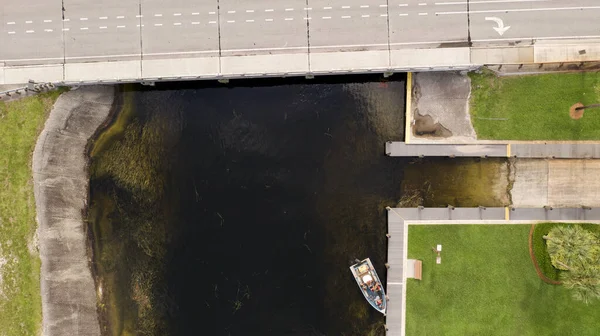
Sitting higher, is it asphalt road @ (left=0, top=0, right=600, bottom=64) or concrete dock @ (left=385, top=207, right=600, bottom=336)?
asphalt road @ (left=0, top=0, right=600, bottom=64)

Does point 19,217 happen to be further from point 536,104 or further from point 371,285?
point 536,104

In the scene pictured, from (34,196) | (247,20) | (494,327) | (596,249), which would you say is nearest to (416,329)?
(494,327)

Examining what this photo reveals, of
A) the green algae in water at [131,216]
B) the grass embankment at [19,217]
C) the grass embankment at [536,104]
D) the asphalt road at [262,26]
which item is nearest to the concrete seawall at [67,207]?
the grass embankment at [19,217]

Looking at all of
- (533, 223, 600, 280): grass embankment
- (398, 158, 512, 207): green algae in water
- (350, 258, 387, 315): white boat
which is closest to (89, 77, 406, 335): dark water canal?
(350, 258, 387, 315): white boat

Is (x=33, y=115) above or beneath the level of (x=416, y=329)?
above

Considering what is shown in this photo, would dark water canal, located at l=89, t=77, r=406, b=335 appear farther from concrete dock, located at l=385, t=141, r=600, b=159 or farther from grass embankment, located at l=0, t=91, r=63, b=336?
grass embankment, located at l=0, t=91, r=63, b=336

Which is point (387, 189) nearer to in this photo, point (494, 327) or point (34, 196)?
point (494, 327)
